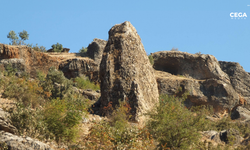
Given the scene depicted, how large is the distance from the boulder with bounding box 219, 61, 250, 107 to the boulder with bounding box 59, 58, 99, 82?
45.0 feet

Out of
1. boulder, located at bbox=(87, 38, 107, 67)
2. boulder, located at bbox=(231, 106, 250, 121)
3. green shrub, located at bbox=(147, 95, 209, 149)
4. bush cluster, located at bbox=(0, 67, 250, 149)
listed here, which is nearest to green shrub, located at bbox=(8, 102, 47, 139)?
bush cluster, located at bbox=(0, 67, 250, 149)

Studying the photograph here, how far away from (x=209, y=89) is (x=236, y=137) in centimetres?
974

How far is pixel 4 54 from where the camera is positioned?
69.8 feet

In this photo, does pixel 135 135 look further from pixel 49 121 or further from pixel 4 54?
pixel 4 54

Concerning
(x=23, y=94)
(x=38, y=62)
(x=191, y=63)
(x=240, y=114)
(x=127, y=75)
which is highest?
(x=191, y=63)

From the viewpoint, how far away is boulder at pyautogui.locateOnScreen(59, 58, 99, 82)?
80.6 ft

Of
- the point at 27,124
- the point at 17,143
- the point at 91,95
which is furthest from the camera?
Answer: the point at 91,95

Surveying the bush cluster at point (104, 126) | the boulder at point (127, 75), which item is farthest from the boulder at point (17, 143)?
the boulder at point (127, 75)

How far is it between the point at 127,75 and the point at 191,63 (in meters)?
14.4

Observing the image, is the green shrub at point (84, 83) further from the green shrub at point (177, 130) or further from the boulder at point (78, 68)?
the green shrub at point (177, 130)

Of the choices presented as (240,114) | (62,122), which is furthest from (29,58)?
(240,114)

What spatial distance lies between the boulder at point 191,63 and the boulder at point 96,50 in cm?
605

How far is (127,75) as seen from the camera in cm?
1417

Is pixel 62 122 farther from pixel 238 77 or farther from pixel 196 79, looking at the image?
pixel 238 77
